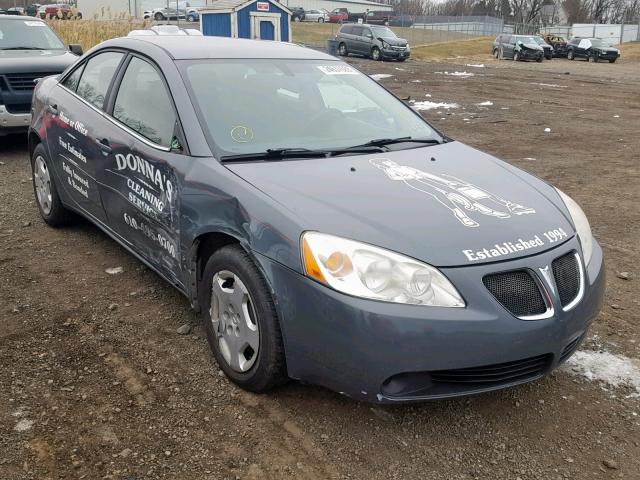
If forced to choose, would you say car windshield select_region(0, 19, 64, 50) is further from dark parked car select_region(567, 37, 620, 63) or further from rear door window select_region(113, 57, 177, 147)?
dark parked car select_region(567, 37, 620, 63)

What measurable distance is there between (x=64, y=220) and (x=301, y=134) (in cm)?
259

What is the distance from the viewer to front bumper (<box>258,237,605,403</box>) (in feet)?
7.84

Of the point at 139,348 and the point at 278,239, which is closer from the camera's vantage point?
the point at 278,239

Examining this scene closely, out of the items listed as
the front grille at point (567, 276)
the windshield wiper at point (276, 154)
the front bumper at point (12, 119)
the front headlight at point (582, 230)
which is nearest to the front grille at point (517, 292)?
the front grille at point (567, 276)

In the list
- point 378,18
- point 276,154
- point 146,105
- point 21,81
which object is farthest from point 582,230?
point 378,18

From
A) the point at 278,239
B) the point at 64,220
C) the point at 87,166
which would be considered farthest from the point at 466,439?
the point at 64,220

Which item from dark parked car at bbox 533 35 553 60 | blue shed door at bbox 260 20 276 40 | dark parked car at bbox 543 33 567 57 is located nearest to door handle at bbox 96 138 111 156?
blue shed door at bbox 260 20 276 40

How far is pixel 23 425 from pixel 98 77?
252 centimetres

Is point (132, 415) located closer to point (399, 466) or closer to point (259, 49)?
point (399, 466)

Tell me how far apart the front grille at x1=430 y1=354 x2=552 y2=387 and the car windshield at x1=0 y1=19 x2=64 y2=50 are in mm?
8514

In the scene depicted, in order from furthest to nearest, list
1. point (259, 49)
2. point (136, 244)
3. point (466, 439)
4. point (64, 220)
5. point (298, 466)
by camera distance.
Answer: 1. point (64, 220)
2. point (259, 49)
3. point (136, 244)
4. point (466, 439)
5. point (298, 466)

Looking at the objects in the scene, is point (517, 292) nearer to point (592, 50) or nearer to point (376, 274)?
point (376, 274)

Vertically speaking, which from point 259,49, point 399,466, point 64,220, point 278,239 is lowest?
point 399,466

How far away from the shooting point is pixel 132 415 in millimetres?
2826
